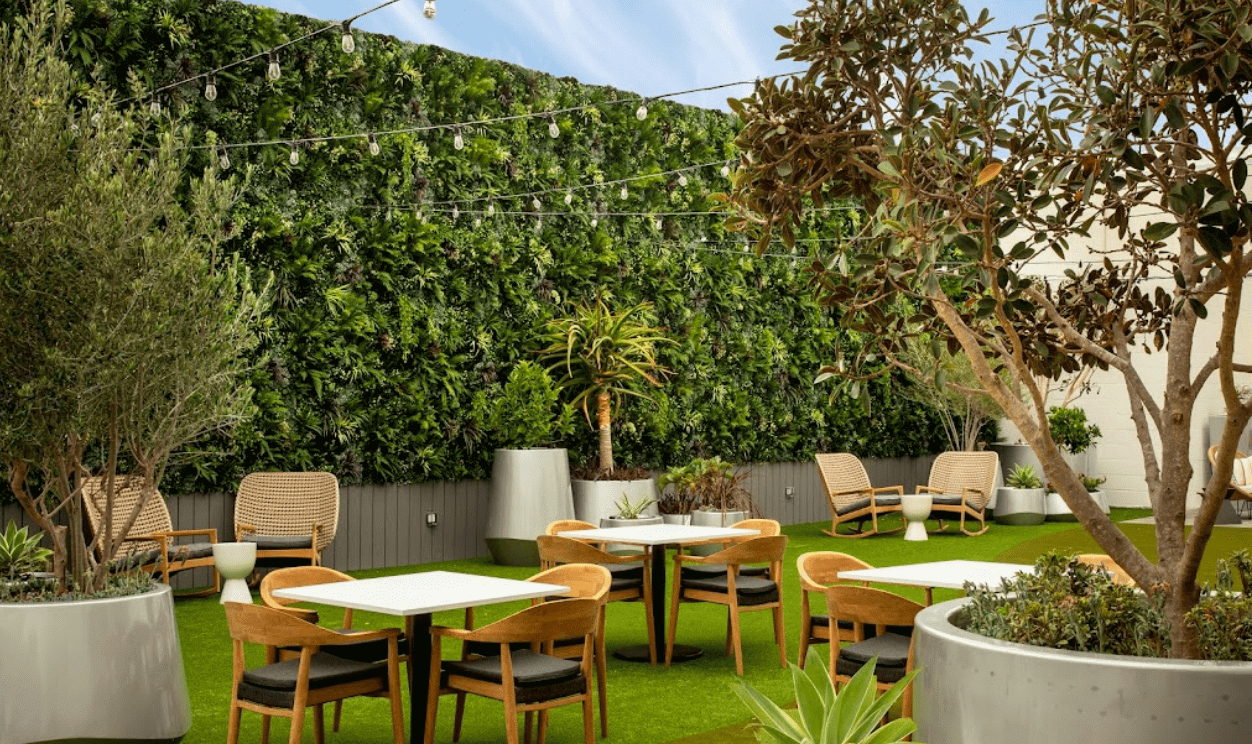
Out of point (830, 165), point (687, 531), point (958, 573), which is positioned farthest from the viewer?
point (687, 531)

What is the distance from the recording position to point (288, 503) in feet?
32.4

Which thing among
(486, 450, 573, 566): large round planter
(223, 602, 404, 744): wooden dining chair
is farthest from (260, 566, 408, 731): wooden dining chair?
(486, 450, 573, 566): large round planter

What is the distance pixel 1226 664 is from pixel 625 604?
6.28m

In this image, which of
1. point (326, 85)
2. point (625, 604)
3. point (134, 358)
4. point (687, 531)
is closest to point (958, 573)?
point (687, 531)

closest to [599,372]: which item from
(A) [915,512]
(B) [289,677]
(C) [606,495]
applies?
(C) [606,495]

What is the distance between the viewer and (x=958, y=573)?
17.0 ft

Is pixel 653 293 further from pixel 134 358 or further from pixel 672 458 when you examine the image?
pixel 134 358

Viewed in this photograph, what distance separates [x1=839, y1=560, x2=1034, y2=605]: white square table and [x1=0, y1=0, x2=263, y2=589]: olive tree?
270cm

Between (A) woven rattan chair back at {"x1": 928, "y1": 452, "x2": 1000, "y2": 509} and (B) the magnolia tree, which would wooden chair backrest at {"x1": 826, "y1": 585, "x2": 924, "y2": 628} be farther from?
(A) woven rattan chair back at {"x1": 928, "y1": 452, "x2": 1000, "y2": 509}

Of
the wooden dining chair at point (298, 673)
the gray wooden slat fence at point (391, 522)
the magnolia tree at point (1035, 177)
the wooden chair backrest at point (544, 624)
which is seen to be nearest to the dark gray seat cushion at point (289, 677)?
the wooden dining chair at point (298, 673)

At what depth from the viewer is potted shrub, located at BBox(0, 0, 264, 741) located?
448 cm

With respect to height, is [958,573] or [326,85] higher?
[326,85]

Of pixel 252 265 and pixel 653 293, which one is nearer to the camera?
pixel 252 265

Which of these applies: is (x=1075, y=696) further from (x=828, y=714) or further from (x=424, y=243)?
(x=424, y=243)
